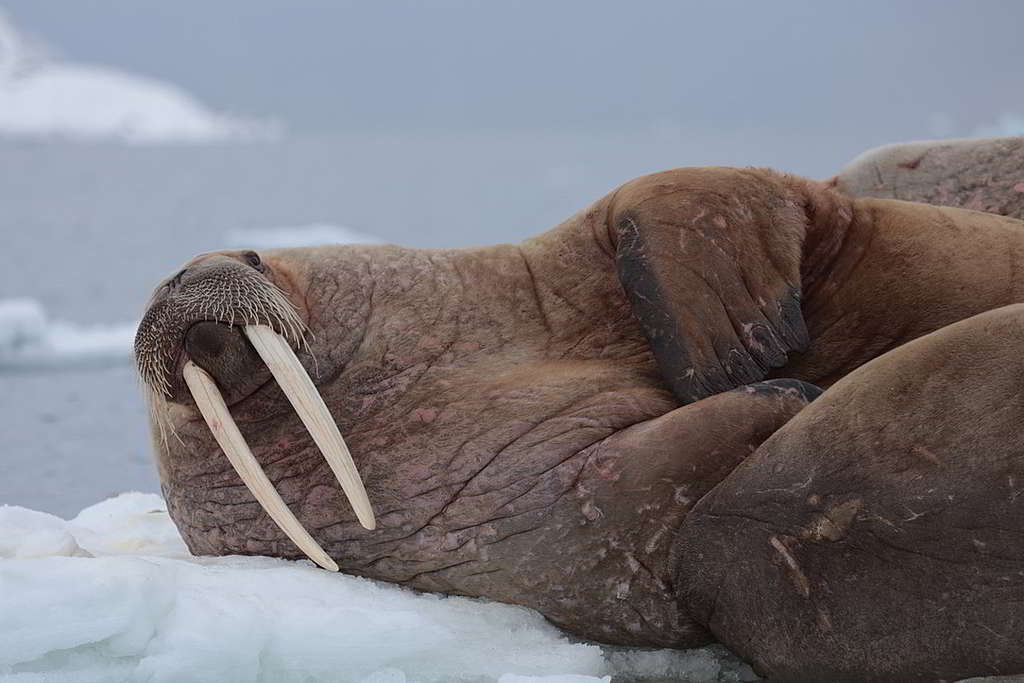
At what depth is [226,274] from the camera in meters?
3.95

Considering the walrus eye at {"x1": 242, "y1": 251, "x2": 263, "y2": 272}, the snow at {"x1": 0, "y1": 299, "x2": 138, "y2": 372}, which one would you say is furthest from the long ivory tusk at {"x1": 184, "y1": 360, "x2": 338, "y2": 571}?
the snow at {"x1": 0, "y1": 299, "x2": 138, "y2": 372}

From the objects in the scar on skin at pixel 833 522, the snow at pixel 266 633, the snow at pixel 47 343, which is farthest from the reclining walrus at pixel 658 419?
the snow at pixel 47 343

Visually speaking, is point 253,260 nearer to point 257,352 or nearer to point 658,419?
point 257,352

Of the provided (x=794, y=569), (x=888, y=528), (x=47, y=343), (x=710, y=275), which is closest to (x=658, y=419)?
(x=710, y=275)

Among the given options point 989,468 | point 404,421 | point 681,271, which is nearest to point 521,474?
point 404,421

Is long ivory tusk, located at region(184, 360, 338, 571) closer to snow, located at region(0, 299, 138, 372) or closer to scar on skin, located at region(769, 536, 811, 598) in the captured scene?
scar on skin, located at region(769, 536, 811, 598)

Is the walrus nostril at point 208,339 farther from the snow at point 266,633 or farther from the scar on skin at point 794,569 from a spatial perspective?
the scar on skin at point 794,569

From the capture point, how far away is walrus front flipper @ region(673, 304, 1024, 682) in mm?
3049

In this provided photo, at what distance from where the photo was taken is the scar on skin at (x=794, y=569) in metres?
3.30

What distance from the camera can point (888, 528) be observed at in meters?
3.18

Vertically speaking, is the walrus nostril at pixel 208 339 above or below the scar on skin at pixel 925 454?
above

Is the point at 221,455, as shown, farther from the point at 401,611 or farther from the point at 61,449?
the point at 61,449

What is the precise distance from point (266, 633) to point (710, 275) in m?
1.58

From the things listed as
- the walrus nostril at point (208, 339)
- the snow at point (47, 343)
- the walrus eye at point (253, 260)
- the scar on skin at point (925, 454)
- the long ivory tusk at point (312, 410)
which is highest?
the walrus eye at point (253, 260)
